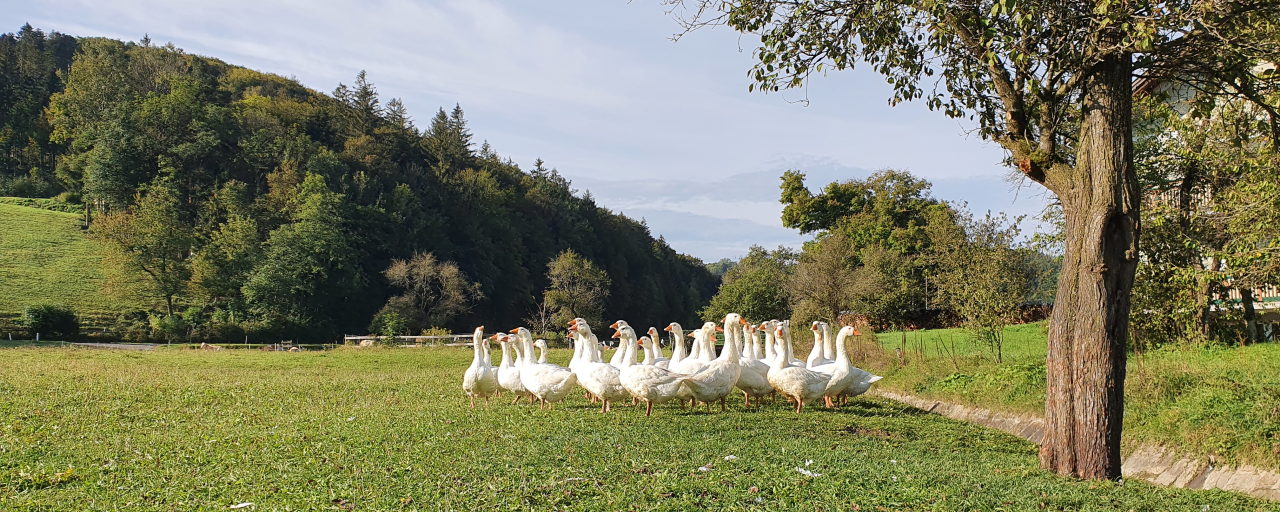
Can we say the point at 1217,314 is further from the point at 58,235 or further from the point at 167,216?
the point at 58,235

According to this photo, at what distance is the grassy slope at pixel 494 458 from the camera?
7250 mm

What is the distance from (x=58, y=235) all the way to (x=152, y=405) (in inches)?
2727

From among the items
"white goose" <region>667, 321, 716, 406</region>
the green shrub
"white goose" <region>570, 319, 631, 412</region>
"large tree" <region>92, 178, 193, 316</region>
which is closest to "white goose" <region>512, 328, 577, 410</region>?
"white goose" <region>570, 319, 631, 412</region>

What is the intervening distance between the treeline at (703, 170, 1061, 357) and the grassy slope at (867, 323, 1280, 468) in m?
4.25

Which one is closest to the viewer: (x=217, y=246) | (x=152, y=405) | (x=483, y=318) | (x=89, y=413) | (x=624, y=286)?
(x=89, y=413)

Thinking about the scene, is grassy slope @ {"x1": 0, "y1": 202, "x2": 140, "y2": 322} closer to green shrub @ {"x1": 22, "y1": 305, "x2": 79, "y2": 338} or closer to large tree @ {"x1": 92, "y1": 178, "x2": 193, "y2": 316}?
large tree @ {"x1": 92, "y1": 178, "x2": 193, "y2": 316}

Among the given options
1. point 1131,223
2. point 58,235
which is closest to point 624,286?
point 58,235

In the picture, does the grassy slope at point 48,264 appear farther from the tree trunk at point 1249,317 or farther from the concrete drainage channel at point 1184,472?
the tree trunk at point 1249,317

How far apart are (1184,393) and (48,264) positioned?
73.5m

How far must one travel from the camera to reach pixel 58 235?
6938 cm

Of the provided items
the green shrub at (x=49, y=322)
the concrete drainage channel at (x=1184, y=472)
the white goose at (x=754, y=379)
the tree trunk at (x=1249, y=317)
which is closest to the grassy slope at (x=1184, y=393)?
the concrete drainage channel at (x=1184, y=472)

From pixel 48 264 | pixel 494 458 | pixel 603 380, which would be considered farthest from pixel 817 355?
pixel 48 264

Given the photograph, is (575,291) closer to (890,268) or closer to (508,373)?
(890,268)

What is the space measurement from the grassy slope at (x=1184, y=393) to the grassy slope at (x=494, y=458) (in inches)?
69.7
